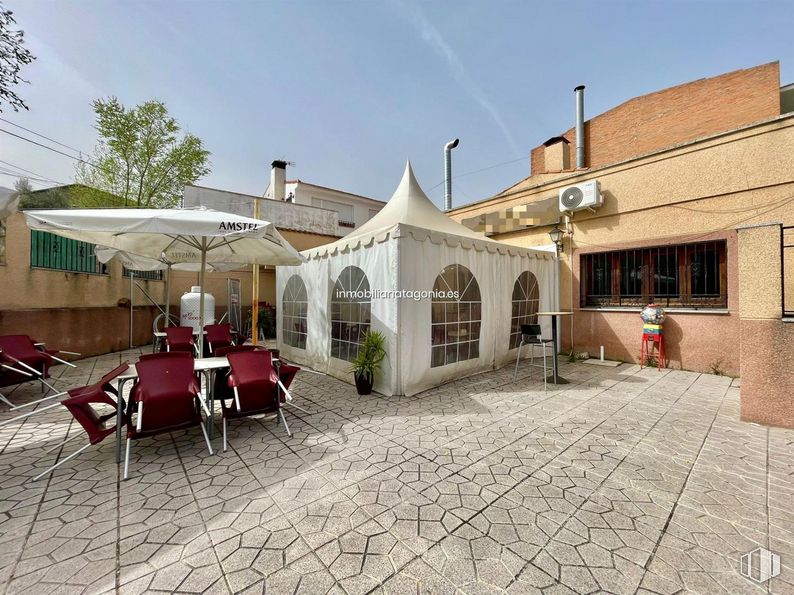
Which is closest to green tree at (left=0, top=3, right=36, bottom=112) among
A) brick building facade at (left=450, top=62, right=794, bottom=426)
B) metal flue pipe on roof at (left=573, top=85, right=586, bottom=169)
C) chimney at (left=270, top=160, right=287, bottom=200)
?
brick building facade at (left=450, top=62, right=794, bottom=426)

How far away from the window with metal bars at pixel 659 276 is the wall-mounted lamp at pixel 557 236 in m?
0.67

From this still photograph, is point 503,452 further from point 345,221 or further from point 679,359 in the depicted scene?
point 345,221

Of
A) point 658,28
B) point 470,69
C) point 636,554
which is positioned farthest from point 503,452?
point 470,69

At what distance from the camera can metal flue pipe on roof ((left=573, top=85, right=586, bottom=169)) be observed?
12180 mm

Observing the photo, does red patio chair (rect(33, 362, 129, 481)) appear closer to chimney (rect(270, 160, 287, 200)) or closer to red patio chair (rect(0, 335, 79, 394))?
red patio chair (rect(0, 335, 79, 394))

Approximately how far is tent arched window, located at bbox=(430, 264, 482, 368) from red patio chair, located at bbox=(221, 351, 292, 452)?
2852 millimetres

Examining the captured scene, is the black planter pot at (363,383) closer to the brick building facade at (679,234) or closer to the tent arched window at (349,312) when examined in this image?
the tent arched window at (349,312)

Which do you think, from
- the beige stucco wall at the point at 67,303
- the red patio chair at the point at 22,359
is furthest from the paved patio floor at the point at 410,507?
the beige stucco wall at the point at 67,303

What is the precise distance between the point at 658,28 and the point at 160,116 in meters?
15.3

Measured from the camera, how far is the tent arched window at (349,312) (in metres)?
5.88

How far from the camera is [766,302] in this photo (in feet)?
12.7

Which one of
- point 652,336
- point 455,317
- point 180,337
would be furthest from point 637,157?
point 180,337

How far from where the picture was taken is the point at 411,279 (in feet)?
17.5

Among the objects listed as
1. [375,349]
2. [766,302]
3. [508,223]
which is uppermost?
[508,223]
